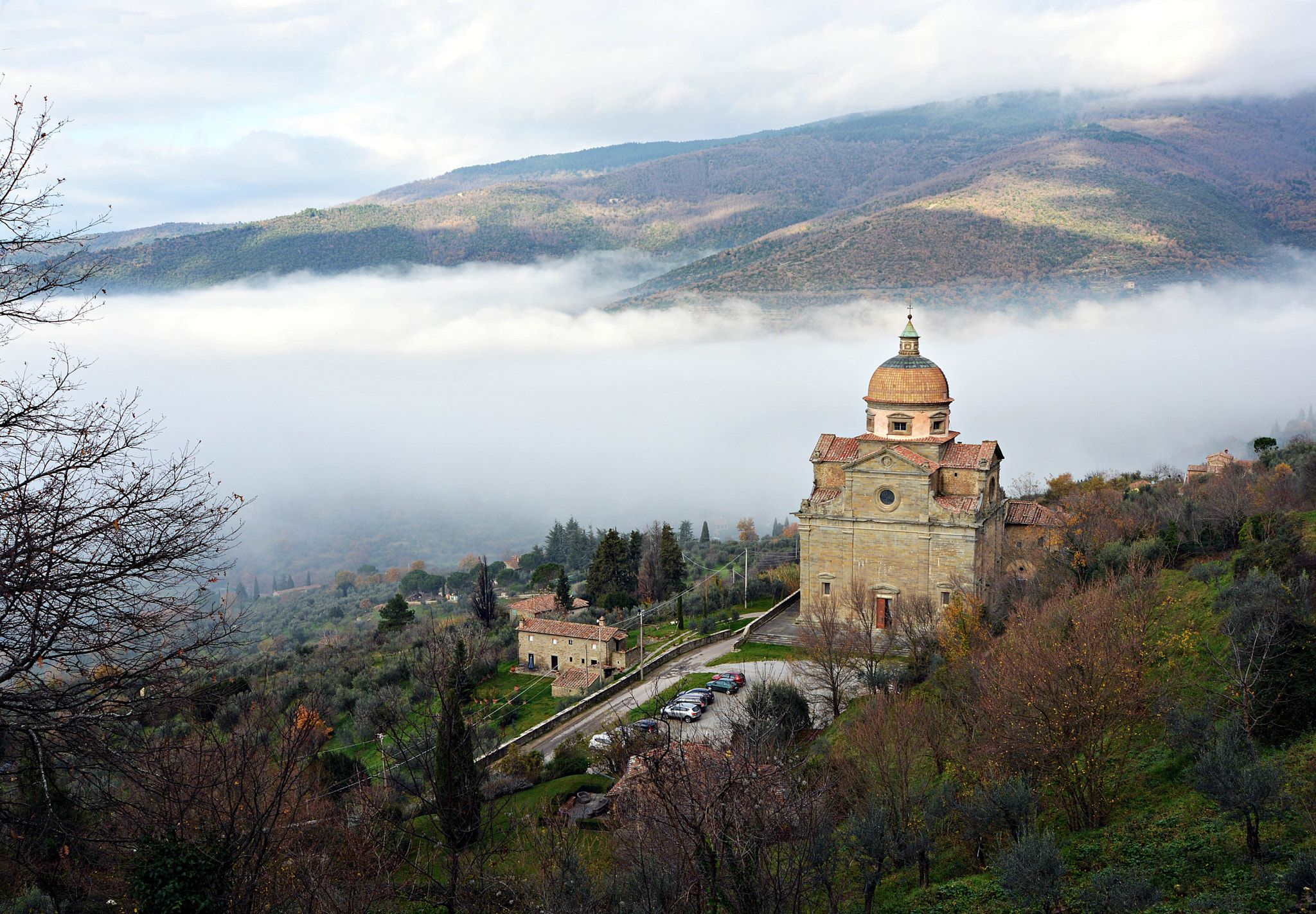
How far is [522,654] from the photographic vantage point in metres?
42.7

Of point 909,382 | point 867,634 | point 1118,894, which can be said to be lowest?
point 867,634

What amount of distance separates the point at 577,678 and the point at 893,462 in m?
17.0

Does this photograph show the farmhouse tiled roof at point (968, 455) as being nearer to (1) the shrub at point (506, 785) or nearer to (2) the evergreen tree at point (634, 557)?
(2) the evergreen tree at point (634, 557)

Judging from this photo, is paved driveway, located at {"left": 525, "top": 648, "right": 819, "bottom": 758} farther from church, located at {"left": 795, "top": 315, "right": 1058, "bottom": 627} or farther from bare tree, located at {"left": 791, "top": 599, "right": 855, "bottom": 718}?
church, located at {"left": 795, "top": 315, "right": 1058, "bottom": 627}

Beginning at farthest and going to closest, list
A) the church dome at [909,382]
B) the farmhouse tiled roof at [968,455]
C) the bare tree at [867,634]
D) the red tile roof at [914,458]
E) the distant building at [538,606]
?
the distant building at [538,606] → the church dome at [909,382] → the farmhouse tiled roof at [968,455] → the red tile roof at [914,458] → the bare tree at [867,634]

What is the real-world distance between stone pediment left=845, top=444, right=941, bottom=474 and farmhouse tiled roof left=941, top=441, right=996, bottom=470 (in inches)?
33.7

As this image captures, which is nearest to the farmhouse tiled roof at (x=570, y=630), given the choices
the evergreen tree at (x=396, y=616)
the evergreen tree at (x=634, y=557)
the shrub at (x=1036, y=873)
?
the evergreen tree at (x=634, y=557)

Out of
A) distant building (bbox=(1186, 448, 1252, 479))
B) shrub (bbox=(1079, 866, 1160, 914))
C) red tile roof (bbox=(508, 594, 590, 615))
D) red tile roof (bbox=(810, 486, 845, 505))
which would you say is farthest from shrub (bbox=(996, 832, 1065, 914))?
distant building (bbox=(1186, 448, 1252, 479))

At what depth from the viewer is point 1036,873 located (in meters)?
12.2

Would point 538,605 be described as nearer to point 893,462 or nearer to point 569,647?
point 569,647

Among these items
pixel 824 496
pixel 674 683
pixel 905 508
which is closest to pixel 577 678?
pixel 674 683

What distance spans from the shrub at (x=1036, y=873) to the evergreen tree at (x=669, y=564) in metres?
43.4

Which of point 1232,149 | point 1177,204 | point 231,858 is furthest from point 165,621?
point 1232,149

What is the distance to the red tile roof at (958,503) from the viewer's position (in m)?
37.8
